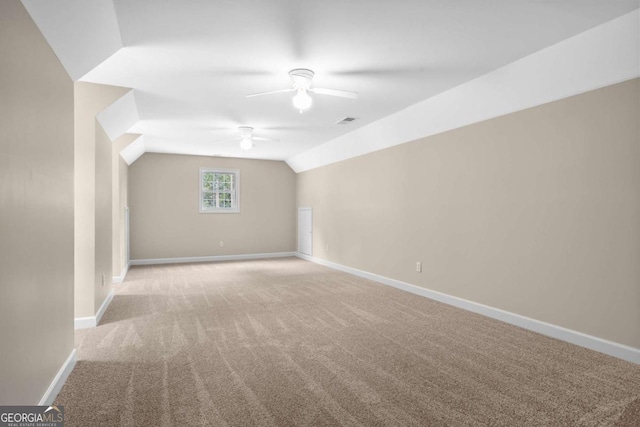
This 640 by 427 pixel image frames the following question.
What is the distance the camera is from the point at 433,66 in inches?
149

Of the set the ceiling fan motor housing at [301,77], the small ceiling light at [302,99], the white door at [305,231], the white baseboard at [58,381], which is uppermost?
the ceiling fan motor housing at [301,77]

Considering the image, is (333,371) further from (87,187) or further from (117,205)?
(117,205)

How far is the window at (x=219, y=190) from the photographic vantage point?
9.62 m

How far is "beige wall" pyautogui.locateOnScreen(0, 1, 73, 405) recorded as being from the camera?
179 centimetres

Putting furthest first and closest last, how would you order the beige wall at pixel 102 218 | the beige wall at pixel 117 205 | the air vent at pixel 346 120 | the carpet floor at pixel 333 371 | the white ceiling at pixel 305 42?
the beige wall at pixel 117 205 < the air vent at pixel 346 120 < the beige wall at pixel 102 218 < the white ceiling at pixel 305 42 < the carpet floor at pixel 333 371

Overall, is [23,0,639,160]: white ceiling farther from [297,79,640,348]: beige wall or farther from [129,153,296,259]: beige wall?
[129,153,296,259]: beige wall

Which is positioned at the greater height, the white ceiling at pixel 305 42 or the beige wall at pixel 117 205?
the white ceiling at pixel 305 42

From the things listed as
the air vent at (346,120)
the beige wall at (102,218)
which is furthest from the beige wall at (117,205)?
the air vent at (346,120)

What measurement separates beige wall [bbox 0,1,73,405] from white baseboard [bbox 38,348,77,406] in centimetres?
5

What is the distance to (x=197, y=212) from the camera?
9484 mm

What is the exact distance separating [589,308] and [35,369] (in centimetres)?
442

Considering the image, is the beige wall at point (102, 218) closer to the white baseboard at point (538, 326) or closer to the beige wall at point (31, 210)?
the beige wall at point (31, 210)

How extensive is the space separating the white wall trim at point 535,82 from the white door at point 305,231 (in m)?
4.05

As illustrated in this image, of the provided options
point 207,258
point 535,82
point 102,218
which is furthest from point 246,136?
point 535,82
